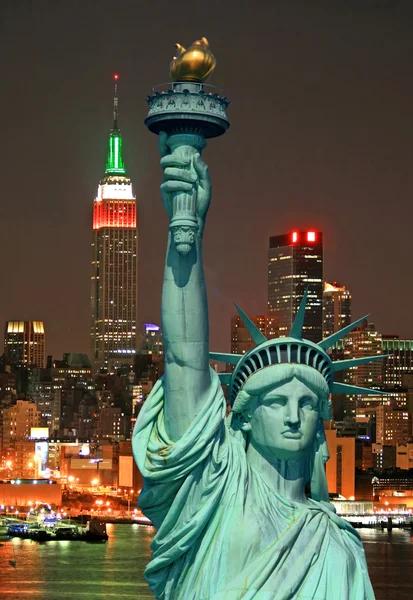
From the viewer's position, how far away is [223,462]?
9320 millimetres

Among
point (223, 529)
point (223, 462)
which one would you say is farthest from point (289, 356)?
point (223, 529)

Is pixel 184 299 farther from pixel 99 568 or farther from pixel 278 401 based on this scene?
pixel 99 568

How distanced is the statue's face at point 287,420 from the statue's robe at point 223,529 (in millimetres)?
178

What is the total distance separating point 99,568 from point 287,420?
42710 millimetres

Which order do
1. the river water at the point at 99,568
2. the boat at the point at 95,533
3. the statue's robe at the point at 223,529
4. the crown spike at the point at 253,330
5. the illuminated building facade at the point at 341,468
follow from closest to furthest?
1. the statue's robe at the point at 223,529
2. the crown spike at the point at 253,330
3. the river water at the point at 99,568
4. the boat at the point at 95,533
5. the illuminated building facade at the point at 341,468

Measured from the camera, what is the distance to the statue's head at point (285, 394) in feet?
30.7

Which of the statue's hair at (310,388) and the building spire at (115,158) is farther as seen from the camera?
the building spire at (115,158)

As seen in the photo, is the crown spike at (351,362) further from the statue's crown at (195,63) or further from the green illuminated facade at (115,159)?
the green illuminated facade at (115,159)

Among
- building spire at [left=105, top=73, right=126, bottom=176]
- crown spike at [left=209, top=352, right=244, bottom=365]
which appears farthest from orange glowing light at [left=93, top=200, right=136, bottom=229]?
crown spike at [left=209, top=352, right=244, bottom=365]

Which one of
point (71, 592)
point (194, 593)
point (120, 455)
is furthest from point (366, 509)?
point (194, 593)

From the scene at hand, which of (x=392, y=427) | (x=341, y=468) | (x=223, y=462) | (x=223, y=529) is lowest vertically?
(x=223, y=529)

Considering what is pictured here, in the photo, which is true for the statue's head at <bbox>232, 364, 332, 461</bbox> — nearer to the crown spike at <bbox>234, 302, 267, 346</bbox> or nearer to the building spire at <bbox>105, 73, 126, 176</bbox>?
the crown spike at <bbox>234, 302, 267, 346</bbox>

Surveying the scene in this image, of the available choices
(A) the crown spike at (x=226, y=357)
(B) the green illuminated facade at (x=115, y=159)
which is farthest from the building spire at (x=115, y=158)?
(A) the crown spike at (x=226, y=357)

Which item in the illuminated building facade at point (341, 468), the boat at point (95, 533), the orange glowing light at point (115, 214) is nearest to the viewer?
the boat at point (95, 533)
